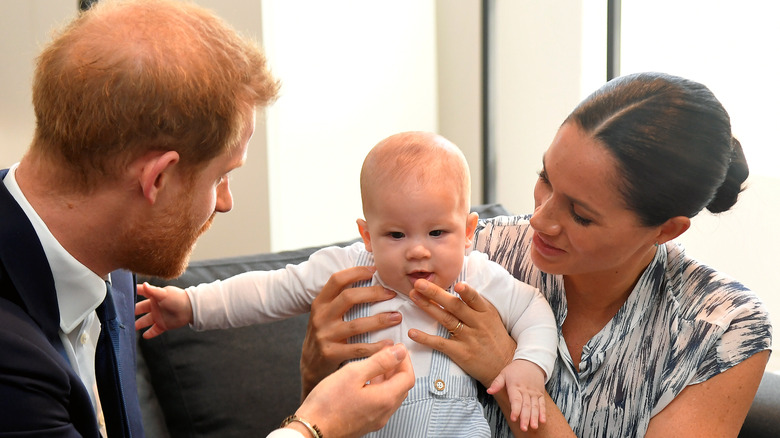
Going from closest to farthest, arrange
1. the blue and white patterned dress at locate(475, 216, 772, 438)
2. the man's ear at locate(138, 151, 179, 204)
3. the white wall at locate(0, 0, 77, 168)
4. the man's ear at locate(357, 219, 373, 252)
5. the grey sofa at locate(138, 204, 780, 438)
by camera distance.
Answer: the man's ear at locate(138, 151, 179, 204)
the blue and white patterned dress at locate(475, 216, 772, 438)
the man's ear at locate(357, 219, 373, 252)
the grey sofa at locate(138, 204, 780, 438)
the white wall at locate(0, 0, 77, 168)

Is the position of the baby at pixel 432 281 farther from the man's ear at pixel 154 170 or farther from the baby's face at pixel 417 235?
the man's ear at pixel 154 170

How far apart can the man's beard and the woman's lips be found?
0.66 m

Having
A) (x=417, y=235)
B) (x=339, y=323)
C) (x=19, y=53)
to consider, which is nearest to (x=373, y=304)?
(x=339, y=323)

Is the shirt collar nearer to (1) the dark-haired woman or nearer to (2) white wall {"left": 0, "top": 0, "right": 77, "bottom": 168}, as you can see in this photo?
(1) the dark-haired woman

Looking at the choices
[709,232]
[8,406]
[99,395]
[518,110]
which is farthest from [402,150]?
[518,110]

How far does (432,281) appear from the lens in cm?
168

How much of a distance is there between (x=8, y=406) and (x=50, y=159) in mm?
404

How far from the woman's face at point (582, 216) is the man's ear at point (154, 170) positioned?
28.3 inches

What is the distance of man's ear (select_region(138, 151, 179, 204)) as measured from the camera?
4.39ft

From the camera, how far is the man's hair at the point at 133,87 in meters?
1.29

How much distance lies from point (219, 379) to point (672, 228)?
1.19 metres

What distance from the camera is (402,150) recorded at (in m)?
1.69

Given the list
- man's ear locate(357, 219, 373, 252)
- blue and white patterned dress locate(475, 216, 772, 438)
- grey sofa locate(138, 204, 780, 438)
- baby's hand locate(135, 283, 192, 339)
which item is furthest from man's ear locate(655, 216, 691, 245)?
baby's hand locate(135, 283, 192, 339)

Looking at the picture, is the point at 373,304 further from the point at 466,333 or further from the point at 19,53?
the point at 19,53
